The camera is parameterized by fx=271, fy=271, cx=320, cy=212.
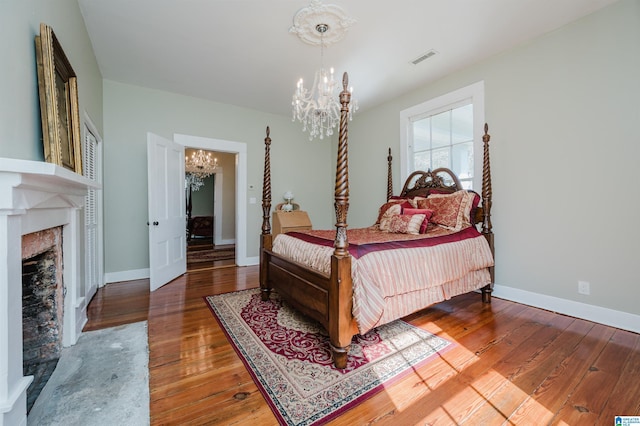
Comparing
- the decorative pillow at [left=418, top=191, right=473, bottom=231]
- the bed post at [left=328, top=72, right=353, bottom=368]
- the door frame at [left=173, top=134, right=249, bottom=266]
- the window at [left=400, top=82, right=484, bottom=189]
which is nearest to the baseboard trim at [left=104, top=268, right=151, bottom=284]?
the door frame at [left=173, top=134, right=249, bottom=266]

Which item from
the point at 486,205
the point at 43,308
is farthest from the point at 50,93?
the point at 486,205

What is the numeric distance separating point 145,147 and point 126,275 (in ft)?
6.06

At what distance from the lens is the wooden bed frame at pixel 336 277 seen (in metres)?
1.72

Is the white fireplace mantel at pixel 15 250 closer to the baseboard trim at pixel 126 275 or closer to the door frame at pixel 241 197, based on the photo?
the baseboard trim at pixel 126 275

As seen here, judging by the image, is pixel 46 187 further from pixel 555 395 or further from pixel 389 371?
pixel 555 395

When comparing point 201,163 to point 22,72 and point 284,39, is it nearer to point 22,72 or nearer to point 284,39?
point 284,39

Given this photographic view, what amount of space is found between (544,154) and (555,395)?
2.25 m

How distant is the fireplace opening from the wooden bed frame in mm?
1586

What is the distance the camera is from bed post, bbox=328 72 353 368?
1714 mm

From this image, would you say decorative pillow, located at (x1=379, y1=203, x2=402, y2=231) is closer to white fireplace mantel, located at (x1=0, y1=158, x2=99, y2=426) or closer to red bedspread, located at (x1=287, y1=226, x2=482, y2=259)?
red bedspread, located at (x1=287, y1=226, x2=482, y2=259)

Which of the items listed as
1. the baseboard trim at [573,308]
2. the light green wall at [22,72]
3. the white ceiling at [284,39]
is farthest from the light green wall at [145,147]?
the baseboard trim at [573,308]

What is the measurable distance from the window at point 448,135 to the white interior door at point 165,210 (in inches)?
132

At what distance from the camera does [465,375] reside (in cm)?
166

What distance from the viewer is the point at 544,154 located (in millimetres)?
2744
